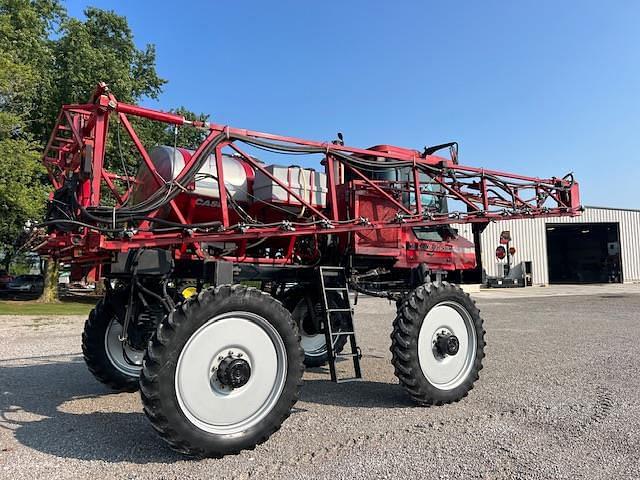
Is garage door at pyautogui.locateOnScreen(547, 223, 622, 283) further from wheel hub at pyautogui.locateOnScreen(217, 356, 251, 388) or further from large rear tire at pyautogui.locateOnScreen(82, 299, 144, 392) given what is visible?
wheel hub at pyautogui.locateOnScreen(217, 356, 251, 388)

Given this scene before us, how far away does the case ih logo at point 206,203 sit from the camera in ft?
18.2

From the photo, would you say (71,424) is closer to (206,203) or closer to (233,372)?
(233,372)

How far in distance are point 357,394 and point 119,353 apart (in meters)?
3.03

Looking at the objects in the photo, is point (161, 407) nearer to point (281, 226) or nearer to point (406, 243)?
point (281, 226)

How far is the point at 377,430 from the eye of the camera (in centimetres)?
478

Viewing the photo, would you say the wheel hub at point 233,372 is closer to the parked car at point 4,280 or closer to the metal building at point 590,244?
the metal building at point 590,244

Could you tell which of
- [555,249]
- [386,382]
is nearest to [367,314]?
[386,382]

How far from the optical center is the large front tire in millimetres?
3979

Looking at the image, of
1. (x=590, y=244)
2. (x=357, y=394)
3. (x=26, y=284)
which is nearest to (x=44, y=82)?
(x=26, y=284)

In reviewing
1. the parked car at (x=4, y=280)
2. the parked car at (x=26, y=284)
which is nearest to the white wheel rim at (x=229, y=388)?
the parked car at (x=26, y=284)

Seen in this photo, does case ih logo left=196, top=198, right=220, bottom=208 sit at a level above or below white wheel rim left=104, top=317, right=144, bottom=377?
above

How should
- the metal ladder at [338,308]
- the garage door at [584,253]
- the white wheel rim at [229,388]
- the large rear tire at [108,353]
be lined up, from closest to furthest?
the white wheel rim at [229,388]
the metal ladder at [338,308]
the large rear tire at [108,353]
the garage door at [584,253]

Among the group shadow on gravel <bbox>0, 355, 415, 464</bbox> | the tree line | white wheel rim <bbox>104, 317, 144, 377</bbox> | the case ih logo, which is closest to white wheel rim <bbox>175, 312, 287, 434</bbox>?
shadow on gravel <bbox>0, 355, 415, 464</bbox>

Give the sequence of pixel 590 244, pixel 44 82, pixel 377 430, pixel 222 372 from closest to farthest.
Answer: pixel 222 372, pixel 377 430, pixel 44 82, pixel 590 244
